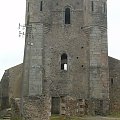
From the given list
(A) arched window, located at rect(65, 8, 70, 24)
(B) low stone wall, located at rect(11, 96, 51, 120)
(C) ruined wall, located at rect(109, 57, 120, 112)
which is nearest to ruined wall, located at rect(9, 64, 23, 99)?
(A) arched window, located at rect(65, 8, 70, 24)

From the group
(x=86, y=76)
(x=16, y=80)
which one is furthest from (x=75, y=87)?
(x=16, y=80)

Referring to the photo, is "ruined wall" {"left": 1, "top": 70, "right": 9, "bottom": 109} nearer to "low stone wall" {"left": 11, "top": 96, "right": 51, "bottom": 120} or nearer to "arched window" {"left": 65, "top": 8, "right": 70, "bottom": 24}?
"arched window" {"left": 65, "top": 8, "right": 70, "bottom": 24}

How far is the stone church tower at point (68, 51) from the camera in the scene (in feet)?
86.5

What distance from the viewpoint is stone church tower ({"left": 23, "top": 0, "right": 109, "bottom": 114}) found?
1038 inches

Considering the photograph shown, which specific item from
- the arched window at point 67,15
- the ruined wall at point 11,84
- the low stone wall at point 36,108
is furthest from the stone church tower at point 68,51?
the low stone wall at point 36,108

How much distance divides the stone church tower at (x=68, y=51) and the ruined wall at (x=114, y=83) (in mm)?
1568

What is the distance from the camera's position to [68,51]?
2723cm

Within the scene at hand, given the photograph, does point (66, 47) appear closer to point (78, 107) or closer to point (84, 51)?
point (84, 51)

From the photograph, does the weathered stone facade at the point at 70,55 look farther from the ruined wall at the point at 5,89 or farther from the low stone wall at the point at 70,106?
the ruined wall at the point at 5,89

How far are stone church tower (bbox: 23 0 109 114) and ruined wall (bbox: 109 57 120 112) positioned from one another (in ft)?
5.14

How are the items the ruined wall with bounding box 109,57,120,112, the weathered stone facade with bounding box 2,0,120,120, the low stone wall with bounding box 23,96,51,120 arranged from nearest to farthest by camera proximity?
the low stone wall with bounding box 23,96,51,120 → the weathered stone facade with bounding box 2,0,120,120 → the ruined wall with bounding box 109,57,120,112

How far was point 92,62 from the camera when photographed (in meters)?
26.6

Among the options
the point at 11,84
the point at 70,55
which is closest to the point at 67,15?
the point at 70,55

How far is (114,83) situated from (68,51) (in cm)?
415
